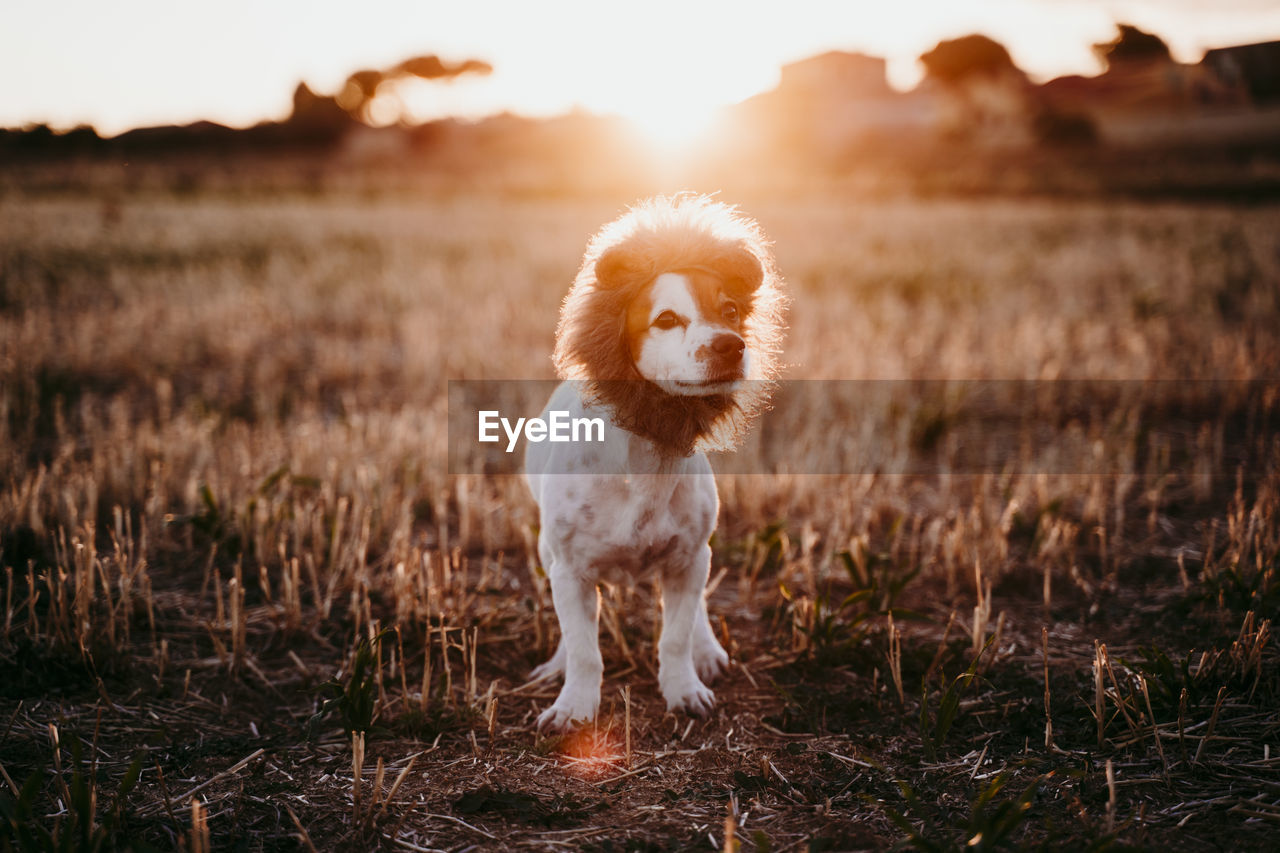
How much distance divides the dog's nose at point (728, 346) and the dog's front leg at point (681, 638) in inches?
33.3

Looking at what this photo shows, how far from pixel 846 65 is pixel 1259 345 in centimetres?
4155

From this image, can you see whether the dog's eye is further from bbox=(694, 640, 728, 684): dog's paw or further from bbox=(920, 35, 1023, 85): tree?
bbox=(920, 35, 1023, 85): tree

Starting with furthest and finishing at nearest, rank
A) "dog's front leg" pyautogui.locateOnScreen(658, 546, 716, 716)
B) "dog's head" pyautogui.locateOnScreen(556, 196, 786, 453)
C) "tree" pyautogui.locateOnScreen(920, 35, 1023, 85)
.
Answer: "tree" pyautogui.locateOnScreen(920, 35, 1023, 85) < "dog's front leg" pyautogui.locateOnScreen(658, 546, 716, 716) < "dog's head" pyautogui.locateOnScreen(556, 196, 786, 453)

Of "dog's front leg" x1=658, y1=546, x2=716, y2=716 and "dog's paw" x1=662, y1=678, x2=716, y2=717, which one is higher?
"dog's front leg" x1=658, y1=546, x2=716, y2=716

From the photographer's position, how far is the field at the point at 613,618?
103 inches

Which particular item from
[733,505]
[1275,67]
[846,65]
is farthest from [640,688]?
[846,65]

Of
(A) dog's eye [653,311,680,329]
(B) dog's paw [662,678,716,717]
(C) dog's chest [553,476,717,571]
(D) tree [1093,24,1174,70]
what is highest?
(D) tree [1093,24,1174,70]

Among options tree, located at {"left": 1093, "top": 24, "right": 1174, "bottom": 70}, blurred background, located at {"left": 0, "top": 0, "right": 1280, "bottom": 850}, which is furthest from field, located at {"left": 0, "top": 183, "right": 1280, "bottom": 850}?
tree, located at {"left": 1093, "top": 24, "right": 1174, "bottom": 70}

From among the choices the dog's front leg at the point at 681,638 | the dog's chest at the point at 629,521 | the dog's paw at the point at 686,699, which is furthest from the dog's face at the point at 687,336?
the dog's paw at the point at 686,699

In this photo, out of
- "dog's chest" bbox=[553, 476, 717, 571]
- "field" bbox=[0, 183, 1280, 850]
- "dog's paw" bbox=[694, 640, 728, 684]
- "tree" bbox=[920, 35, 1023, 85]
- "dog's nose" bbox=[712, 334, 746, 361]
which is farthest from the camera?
"tree" bbox=[920, 35, 1023, 85]

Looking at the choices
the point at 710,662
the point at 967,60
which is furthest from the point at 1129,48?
the point at 710,662

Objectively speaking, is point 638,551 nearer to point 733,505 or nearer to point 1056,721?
point 1056,721

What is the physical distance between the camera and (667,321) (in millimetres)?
2865

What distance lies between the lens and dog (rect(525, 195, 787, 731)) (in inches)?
114
